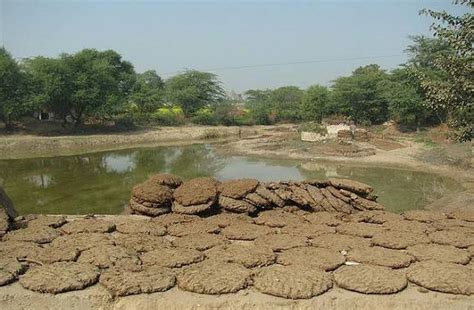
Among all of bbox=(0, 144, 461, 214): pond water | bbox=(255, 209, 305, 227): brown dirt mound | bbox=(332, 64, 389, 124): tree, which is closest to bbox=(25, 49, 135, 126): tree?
bbox=(0, 144, 461, 214): pond water

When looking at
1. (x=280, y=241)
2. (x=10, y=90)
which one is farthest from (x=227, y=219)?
(x=10, y=90)

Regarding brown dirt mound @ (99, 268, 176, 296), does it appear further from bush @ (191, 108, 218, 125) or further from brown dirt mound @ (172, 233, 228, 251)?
bush @ (191, 108, 218, 125)

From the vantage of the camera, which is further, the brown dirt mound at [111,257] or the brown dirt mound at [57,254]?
the brown dirt mound at [57,254]

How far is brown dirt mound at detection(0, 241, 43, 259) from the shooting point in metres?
5.63

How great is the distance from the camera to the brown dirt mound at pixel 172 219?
7.13 metres

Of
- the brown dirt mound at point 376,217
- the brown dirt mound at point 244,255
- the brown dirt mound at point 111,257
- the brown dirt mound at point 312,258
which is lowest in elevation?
the brown dirt mound at point 376,217

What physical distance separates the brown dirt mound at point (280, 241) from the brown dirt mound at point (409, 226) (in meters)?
1.50

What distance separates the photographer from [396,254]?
18.3ft

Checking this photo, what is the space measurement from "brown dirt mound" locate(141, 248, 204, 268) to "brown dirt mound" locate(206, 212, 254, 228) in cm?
134

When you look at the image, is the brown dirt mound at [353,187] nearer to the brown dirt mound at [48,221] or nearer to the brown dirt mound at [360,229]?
the brown dirt mound at [360,229]

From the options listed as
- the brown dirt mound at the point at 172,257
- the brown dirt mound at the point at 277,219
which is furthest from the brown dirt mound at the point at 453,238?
the brown dirt mound at the point at 172,257

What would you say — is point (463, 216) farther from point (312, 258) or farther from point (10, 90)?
point (10, 90)

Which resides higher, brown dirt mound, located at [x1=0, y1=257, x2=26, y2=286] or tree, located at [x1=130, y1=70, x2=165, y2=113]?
tree, located at [x1=130, y1=70, x2=165, y2=113]

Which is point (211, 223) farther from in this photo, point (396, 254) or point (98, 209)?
point (98, 209)
